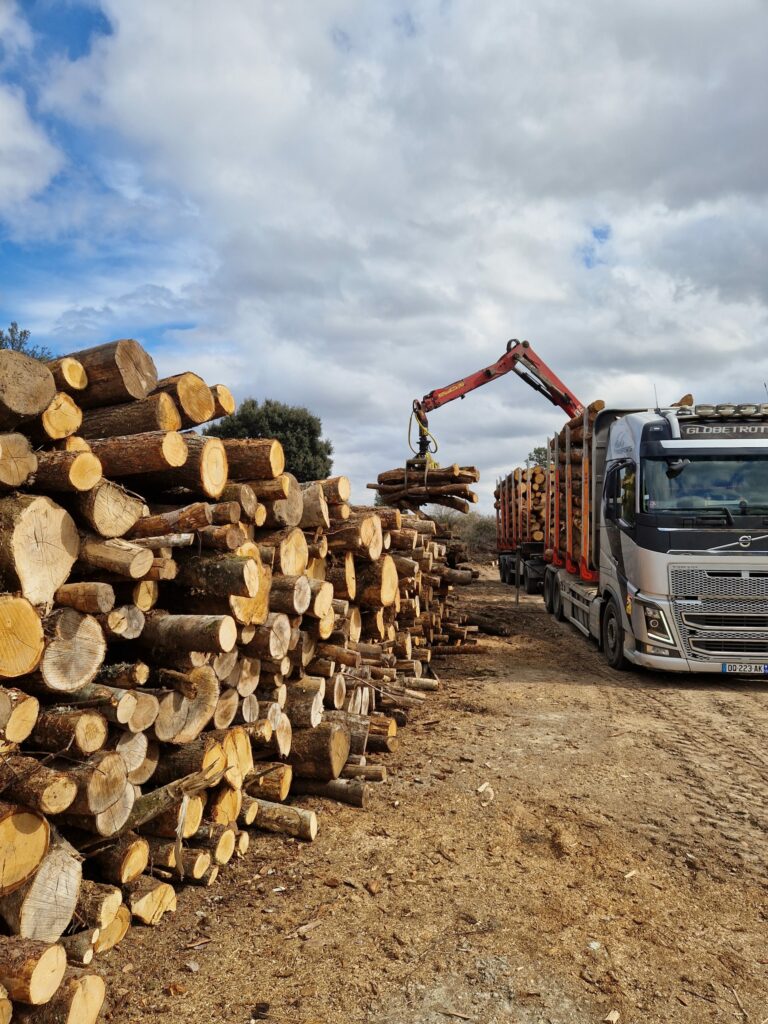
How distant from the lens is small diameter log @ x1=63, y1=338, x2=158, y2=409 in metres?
4.53

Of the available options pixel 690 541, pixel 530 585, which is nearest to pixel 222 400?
pixel 690 541

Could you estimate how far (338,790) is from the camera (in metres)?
5.51

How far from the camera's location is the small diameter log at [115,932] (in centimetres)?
354

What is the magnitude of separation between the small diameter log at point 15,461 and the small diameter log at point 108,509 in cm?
30

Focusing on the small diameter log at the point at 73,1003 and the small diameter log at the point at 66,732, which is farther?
the small diameter log at the point at 66,732

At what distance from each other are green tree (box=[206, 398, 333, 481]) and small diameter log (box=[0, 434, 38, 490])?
29068 mm

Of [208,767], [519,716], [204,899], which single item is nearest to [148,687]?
[208,767]

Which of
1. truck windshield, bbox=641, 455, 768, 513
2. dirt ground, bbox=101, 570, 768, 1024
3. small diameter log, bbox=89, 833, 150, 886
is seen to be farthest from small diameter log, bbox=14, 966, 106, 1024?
truck windshield, bbox=641, 455, 768, 513

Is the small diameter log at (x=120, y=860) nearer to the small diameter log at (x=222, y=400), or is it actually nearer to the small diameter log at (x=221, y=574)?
the small diameter log at (x=221, y=574)

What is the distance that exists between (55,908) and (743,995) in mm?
3122

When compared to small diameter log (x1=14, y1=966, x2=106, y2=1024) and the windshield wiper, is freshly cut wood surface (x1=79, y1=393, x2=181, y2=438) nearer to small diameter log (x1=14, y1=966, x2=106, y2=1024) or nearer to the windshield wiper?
small diameter log (x1=14, y1=966, x2=106, y2=1024)

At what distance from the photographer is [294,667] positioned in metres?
5.77

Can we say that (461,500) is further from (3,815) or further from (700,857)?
(3,815)

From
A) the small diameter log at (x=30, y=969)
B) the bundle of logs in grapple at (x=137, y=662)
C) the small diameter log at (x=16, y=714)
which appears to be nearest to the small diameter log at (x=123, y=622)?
the bundle of logs in grapple at (x=137, y=662)
